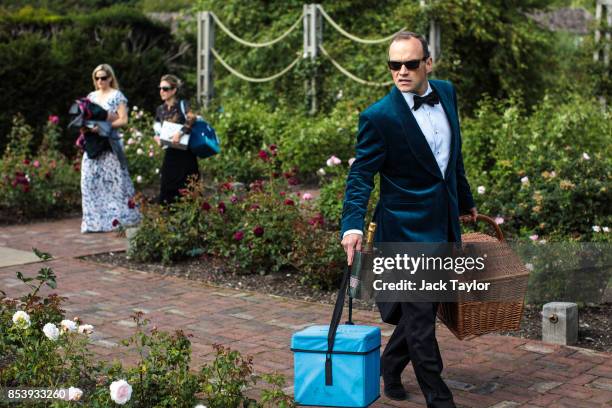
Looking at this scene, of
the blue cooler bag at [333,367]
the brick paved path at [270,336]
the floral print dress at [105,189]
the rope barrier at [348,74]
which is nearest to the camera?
the blue cooler bag at [333,367]

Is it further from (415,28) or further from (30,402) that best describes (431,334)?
(415,28)

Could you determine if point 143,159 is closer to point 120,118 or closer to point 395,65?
point 120,118

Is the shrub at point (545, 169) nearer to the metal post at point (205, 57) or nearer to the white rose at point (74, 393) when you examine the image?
the white rose at point (74, 393)

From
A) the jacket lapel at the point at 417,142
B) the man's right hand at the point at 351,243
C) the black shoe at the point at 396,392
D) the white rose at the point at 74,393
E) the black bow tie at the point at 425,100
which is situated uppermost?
the black bow tie at the point at 425,100

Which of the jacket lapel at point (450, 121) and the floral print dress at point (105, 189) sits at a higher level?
the jacket lapel at point (450, 121)

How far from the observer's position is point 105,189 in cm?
1021

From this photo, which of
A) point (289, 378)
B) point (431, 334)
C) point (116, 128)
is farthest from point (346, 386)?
point (116, 128)

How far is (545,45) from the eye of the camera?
15891mm

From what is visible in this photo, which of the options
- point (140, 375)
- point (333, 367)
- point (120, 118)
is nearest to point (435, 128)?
point (333, 367)

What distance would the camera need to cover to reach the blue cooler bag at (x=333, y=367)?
4031mm

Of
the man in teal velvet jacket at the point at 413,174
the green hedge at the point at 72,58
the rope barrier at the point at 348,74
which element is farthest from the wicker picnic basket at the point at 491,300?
the green hedge at the point at 72,58

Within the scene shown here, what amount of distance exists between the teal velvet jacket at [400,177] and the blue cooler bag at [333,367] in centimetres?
45

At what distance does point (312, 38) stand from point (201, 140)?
5907mm

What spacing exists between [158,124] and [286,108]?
210 inches
